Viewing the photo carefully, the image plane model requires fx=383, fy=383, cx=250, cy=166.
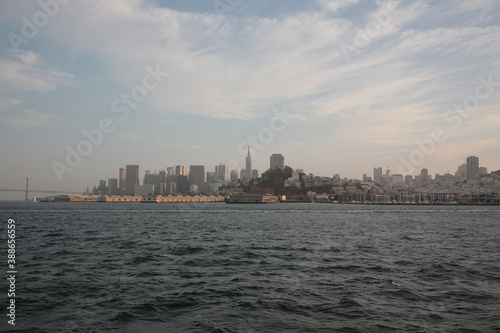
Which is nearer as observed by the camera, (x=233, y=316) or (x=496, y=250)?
(x=233, y=316)

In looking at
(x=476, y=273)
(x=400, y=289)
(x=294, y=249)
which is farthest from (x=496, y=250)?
(x=400, y=289)

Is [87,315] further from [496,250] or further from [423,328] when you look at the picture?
[496,250]

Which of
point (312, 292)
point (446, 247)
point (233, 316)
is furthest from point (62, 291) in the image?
point (446, 247)

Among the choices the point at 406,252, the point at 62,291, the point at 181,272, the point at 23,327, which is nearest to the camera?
the point at 23,327

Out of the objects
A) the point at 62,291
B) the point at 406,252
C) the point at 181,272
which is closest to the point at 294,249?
the point at 406,252

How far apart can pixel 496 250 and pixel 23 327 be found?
2973 cm

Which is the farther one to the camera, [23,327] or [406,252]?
[406,252]

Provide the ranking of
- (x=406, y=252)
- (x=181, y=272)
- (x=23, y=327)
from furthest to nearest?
(x=406, y=252), (x=181, y=272), (x=23, y=327)

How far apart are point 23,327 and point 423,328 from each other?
11.4 meters

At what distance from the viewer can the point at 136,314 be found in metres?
12.1

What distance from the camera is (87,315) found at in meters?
12.0

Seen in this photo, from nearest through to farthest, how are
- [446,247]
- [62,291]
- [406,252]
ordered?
[62,291], [406,252], [446,247]

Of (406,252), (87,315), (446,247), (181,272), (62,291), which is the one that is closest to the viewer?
(87,315)

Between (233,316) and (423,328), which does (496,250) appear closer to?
(423,328)
